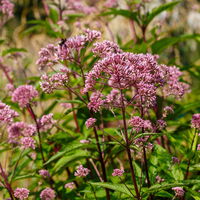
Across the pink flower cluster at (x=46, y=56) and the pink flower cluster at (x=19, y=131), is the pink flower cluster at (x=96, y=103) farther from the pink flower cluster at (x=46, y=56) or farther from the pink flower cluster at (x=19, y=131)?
the pink flower cluster at (x=19, y=131)

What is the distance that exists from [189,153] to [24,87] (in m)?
1.38

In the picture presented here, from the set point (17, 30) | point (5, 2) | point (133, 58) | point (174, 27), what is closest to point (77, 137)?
point (133, 58)

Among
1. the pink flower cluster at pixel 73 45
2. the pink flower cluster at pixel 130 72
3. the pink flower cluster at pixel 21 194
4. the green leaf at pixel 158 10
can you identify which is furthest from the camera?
the green leaf at pixel 158 10

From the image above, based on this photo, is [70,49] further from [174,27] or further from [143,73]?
[174,27]

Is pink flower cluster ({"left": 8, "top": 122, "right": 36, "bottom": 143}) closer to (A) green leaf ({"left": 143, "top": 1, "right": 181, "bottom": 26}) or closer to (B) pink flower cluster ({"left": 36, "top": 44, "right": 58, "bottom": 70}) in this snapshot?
(B) pink flower cluster ({"left": 36, "top": 44, "right": 58, "bottom": 70})

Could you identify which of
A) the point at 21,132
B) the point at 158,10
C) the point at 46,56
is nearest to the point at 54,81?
the point at 46,56

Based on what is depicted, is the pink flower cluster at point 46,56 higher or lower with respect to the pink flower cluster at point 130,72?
Answer: higher

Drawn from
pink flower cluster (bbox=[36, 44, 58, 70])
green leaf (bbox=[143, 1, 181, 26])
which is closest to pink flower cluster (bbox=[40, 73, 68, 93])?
pink flower cluster (bbox=[36, 44, 58, 70])

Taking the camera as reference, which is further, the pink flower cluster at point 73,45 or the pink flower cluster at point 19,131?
the pink flower cluster at point 19,131

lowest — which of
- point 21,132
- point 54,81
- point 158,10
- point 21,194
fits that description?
point 21,194

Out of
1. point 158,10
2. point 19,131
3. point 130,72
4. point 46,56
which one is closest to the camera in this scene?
point 130,72

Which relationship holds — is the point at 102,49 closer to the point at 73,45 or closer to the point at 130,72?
the point at 73,45

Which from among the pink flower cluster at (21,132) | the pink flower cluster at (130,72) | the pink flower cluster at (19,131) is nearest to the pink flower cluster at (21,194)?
the pink flower cluster at (21,132)

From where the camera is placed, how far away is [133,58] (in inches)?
74.7
